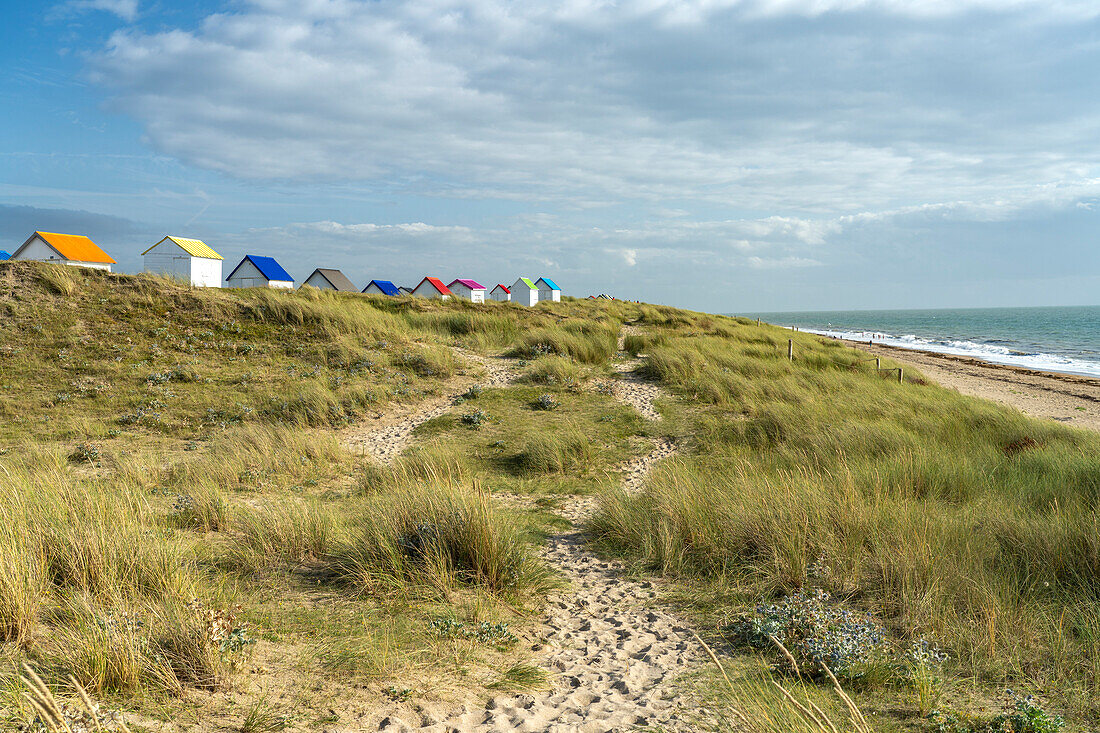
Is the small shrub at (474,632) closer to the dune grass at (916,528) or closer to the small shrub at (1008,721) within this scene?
the dune grass at (916,528)

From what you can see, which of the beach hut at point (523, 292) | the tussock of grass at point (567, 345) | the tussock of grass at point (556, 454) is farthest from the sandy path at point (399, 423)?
the beach hut at point (523, 292)

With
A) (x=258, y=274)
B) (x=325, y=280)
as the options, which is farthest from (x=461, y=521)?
(x=325, y=280)

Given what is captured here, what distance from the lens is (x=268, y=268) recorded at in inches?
1371

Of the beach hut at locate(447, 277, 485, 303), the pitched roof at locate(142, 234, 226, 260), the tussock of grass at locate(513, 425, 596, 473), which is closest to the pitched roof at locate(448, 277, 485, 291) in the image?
the beach hut at locate(447, 277, 485, 303)

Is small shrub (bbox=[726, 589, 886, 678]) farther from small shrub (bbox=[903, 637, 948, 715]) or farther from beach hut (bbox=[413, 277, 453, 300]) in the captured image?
beach hut (bbox=[413, 277, 453, 300])

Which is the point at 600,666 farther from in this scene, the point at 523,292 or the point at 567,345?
the point at 523,292

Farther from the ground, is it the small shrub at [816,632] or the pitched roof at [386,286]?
the pitched roof at [386,286]

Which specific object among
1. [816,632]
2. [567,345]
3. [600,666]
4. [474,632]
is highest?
[567,345]

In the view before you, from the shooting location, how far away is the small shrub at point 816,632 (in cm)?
378

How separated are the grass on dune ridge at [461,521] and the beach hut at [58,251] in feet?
50.2

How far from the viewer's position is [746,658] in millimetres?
4098

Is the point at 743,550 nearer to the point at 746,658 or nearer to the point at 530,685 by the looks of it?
the point at 746,658

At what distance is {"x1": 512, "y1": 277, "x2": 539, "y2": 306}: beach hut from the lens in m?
52.2

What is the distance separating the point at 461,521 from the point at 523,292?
47.7 m
